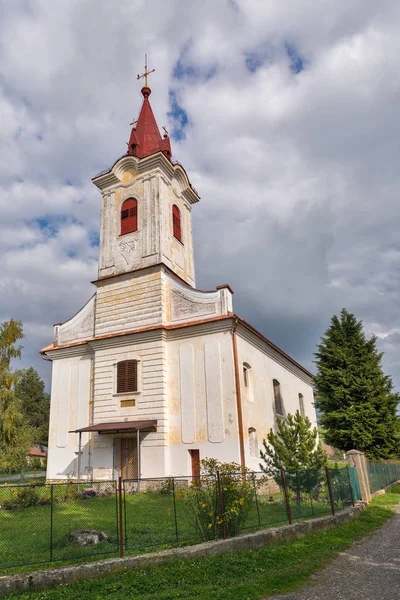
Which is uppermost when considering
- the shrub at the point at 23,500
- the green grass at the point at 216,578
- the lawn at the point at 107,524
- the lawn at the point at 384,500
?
the shrub at the point at 23,500

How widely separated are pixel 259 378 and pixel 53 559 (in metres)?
15.4

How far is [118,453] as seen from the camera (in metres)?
19.4

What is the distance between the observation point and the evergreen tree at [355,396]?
2166cm

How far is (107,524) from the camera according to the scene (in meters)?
9.94

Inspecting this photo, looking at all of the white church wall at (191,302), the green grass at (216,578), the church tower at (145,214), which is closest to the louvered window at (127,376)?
the white church wall at (191,302)

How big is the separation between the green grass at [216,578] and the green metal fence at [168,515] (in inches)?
30.5

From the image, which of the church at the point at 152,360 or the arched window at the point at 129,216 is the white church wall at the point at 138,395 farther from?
the arched window at the point at 129,216

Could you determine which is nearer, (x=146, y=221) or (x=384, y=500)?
(x=384, y=500)

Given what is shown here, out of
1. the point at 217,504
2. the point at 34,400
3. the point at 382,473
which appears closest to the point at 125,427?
the point at 217,504

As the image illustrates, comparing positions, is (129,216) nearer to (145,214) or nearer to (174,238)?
(145,214)

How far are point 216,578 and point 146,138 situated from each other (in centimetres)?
2461

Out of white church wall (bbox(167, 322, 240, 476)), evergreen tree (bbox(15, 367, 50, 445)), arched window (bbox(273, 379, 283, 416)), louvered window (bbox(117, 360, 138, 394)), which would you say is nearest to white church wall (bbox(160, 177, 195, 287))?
white church wall (bbox(167, 322, 240, 476))

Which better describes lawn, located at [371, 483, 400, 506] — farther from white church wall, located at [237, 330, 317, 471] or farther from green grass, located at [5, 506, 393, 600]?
green grass, located at [5, 506, 393, 600]

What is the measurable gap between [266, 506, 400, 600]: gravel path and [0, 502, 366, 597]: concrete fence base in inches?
51.2
